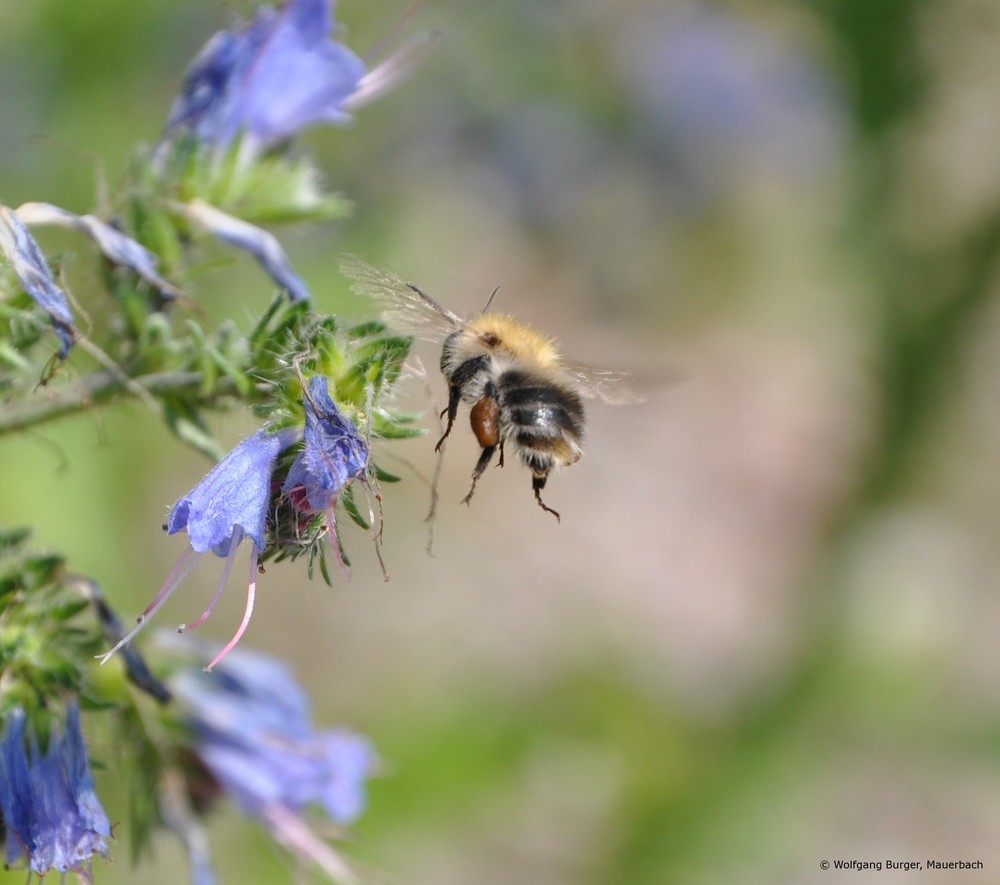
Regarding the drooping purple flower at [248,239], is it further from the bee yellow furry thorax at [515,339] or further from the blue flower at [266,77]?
the bee yellow furry thorax at [515,339]

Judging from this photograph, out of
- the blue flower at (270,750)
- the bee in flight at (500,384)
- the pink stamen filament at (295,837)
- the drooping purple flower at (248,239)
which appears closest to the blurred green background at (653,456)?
the drooping purple flower at (248,239)

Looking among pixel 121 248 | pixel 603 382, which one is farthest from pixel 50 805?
pixel 603 382

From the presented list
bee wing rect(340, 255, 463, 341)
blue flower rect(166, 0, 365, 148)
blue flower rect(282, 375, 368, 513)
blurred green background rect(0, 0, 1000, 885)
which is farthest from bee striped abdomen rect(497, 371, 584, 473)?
blue flower rect(166, 0, 365, 148)

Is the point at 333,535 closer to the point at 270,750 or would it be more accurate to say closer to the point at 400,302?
the point at 400,302

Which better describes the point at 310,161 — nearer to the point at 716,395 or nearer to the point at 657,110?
the point at 657,110

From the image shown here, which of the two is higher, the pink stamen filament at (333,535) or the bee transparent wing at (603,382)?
the bee transparent wing at (603,382)

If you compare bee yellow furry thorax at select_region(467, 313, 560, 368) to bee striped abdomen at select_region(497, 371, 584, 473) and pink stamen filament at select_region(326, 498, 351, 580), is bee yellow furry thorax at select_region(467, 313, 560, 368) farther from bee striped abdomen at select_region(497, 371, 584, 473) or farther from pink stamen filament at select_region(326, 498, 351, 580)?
pink stamen filament at select_region(326, 498, 351, 580)
